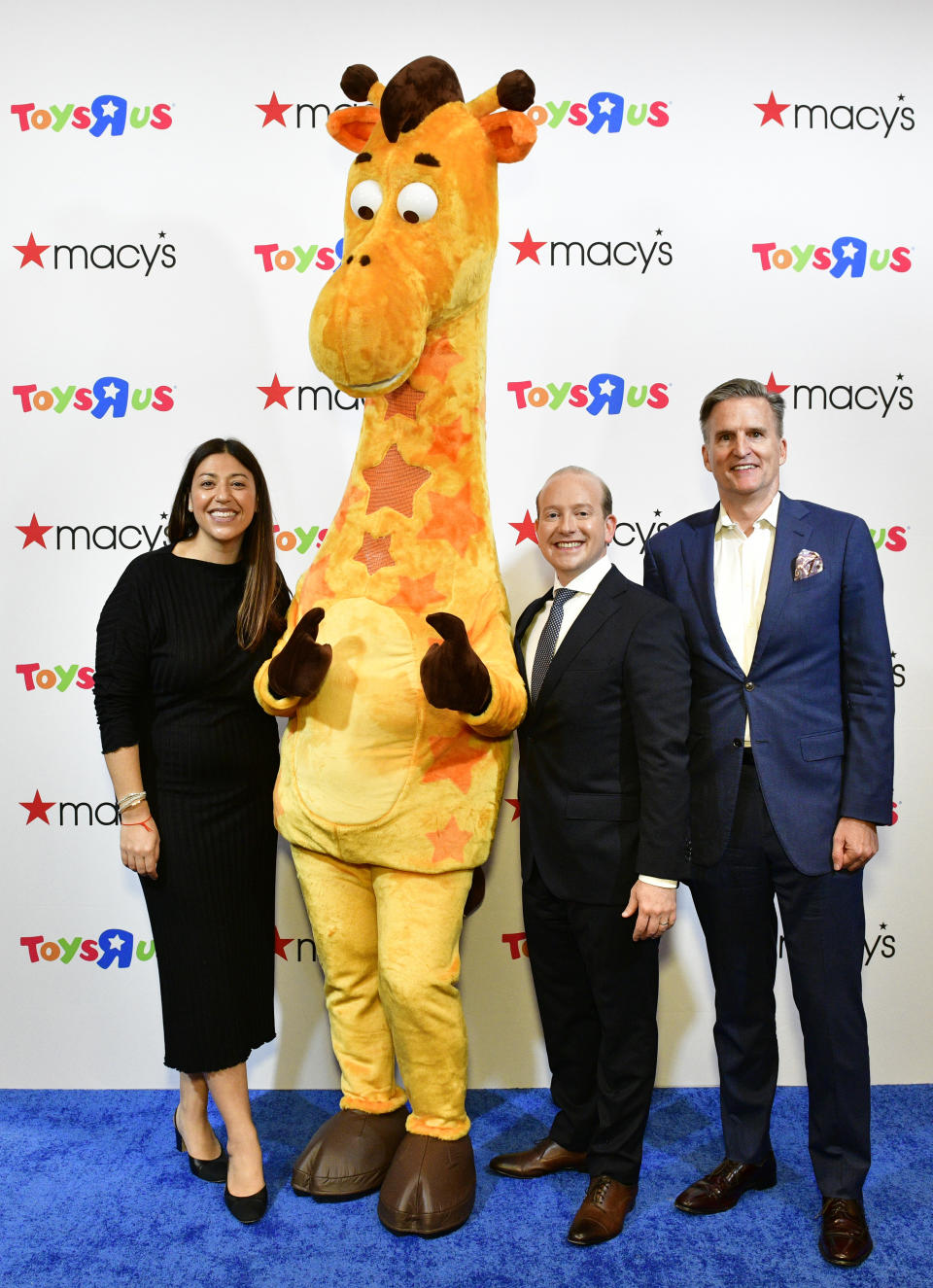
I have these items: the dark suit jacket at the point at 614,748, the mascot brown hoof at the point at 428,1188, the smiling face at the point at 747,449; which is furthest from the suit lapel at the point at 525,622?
the mascot brown hoof at the point at 428,1188

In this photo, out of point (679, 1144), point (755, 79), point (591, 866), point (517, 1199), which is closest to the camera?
point (591, 866)

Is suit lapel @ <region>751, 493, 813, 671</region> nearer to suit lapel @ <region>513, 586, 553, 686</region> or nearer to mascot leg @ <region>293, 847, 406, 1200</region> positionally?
Result: suit lapel @ <region>513, 586, 553, 686</region>

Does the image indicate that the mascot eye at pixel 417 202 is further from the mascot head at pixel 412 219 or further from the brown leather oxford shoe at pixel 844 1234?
the brown leather oxford shoe at pixel 844 1234

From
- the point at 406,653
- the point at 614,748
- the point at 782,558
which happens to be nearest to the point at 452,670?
the point at 406,653

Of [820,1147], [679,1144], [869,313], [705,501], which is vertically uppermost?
[869,313]

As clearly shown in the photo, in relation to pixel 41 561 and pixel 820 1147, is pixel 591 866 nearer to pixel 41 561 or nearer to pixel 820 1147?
pixel 820 1147

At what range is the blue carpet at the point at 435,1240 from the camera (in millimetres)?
2057

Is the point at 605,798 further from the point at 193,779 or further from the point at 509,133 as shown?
the point at 509,133

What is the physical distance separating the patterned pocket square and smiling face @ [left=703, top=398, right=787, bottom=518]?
0.49 feet

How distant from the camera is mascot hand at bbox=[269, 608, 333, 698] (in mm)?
2053

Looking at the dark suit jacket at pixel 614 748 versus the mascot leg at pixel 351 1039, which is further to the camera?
the mascot leg at pixel 351 1039

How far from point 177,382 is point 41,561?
0.64 metres

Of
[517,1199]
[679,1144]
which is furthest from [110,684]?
[679,1144]

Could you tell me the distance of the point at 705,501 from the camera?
2.83m
